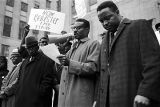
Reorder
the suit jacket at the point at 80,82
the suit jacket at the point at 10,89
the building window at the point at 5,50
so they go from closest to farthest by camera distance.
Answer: the suit jacket at the point at 80,82
the suit jacket at the point at 10,89
the building window at the point at 5,50

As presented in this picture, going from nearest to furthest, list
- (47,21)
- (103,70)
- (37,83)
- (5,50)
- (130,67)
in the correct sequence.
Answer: (130,67) → (103,70) → (37,83) → (47,21) → (5,50)

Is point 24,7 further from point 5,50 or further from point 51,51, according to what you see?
point 51,51

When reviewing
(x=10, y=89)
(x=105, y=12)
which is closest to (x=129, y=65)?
(x=105, y=12)

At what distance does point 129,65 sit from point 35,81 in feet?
5.09

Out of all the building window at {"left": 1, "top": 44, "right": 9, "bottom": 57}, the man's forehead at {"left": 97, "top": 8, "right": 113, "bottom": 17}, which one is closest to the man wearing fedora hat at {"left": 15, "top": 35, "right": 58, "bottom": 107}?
the man's forehead at {"left": 97, "top": 8, "right": 113, "bottom": 17}

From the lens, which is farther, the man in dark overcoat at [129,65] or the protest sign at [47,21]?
the protest sign at [47,21]

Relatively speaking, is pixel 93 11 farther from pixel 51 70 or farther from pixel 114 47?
pixel 114 47

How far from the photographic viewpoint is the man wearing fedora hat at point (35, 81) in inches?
115

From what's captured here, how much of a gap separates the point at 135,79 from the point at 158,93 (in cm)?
26

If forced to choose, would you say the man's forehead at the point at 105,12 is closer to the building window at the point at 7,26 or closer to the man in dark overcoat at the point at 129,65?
the man in dark overcoat at the point at 129,65

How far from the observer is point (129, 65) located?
1.96m

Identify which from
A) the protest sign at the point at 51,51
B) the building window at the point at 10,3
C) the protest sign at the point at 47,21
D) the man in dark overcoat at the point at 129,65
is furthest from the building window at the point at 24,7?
the man in dark overcoat at the point at 129,65

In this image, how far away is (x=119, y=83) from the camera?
1.98 m

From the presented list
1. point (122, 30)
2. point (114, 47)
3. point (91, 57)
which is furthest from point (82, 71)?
point (122, 30)
